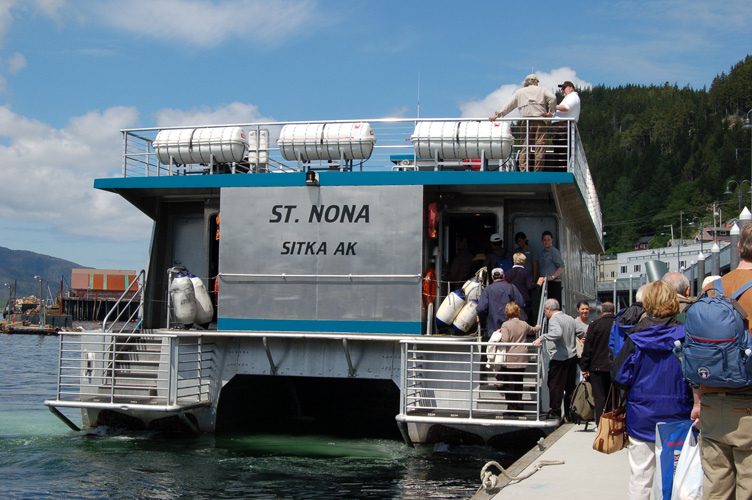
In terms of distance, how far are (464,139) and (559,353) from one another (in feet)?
11.7

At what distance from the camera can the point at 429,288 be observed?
39.9 feet

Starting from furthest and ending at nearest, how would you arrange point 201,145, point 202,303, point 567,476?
point 201,145 → point 202,303 → point 567,476

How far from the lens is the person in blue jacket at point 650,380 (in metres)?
5.44

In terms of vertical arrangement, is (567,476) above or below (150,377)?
below

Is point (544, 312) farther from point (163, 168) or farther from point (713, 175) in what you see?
point (713, 175)

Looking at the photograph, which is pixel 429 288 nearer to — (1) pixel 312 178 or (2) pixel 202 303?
(1) pixel 312 178

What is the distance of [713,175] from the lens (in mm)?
139500

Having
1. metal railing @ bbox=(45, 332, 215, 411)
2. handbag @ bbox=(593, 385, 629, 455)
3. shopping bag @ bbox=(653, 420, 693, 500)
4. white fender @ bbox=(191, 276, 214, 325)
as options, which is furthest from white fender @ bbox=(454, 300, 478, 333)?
shopping bag @ bbox=(653, 420, 693, 500)

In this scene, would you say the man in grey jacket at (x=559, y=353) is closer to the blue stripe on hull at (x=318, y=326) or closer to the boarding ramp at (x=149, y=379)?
the blue stripe on hull at (x=318, y=326)

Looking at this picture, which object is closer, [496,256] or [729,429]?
[729,429]

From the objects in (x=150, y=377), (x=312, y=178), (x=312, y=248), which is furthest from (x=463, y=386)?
(x=150, y=377)

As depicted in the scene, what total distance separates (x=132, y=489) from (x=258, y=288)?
154 inches

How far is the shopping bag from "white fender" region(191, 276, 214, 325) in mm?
8678

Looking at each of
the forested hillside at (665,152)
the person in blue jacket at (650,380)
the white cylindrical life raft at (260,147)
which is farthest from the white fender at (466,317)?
the forested hillside at (665,152)
